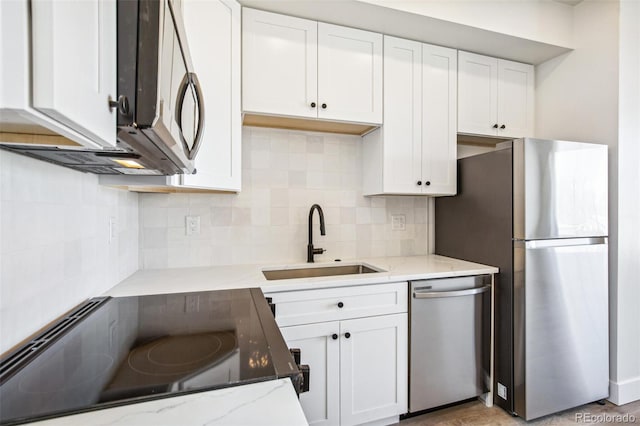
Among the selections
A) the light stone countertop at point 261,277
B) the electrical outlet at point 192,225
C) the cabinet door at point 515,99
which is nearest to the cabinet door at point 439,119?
the cabinet door at point 515,99

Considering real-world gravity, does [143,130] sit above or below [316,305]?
above

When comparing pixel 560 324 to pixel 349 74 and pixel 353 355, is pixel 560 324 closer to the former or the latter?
pixel 353 355

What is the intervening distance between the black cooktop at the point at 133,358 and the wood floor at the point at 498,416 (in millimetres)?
1410

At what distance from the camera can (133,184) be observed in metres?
1.25

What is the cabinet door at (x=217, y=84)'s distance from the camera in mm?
1451

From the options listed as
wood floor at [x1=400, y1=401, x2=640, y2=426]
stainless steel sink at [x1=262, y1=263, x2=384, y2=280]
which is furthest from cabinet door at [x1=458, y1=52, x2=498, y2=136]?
wood floor at [x1=400, y1=401, x2=640, y2=426]

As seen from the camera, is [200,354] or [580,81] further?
[580,81]

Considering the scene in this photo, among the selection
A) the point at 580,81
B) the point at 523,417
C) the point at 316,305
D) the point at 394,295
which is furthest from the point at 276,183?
the point at 580,81

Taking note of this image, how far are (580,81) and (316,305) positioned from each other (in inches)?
95.1

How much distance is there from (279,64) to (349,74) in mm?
441

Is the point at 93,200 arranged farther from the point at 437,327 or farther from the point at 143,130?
the point at 437,327

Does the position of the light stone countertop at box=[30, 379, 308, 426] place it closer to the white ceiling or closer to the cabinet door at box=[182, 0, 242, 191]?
the cabinet door at box=[182, 0, 242, 191]

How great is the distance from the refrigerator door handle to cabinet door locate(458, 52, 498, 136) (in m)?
0.89

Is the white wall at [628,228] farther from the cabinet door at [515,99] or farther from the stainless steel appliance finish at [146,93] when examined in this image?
the stainless steel appliance finish at [146,93]
